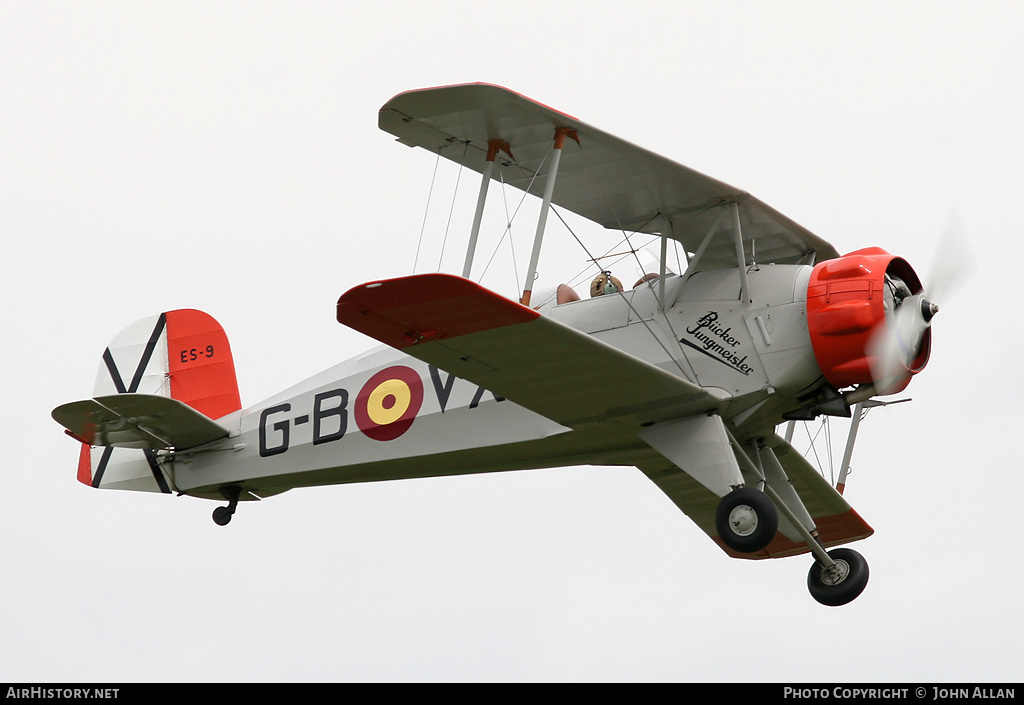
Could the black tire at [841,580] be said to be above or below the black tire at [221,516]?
below

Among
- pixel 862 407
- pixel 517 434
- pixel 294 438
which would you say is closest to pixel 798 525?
pixel 862 407

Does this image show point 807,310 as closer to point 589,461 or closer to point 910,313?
point 910,313

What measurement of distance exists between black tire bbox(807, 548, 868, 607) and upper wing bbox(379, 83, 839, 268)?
101 inches

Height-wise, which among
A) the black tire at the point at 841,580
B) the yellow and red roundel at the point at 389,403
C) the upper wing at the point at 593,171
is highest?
the upper wing at the point at 593,171

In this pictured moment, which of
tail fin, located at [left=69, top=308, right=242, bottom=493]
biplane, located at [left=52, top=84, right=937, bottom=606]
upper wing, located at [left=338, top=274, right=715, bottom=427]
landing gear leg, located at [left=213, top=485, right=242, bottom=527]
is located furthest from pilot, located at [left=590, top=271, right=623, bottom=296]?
tail fin, located at [left=69, top=308, right=242, bottom=493]

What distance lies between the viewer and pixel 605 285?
11.4 m

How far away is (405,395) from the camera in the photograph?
1200cm

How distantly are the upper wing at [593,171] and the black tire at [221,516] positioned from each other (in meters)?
4.13

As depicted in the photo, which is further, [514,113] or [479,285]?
[514,113]

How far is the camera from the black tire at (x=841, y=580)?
11.9 meters

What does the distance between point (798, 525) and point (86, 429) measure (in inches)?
240

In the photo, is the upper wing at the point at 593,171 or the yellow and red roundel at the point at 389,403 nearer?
the upper wing at the point at 593,171

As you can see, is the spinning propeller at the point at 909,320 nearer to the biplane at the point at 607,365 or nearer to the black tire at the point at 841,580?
the biplane at the point at 607,365

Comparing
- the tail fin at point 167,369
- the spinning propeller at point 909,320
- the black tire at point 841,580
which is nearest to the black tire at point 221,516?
the tail fin at point 167,369
